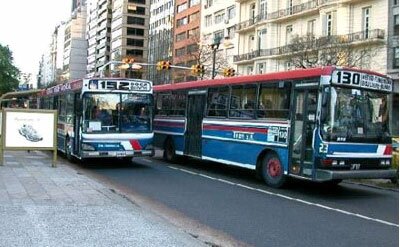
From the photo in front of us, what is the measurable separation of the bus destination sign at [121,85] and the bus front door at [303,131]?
21.1 feet

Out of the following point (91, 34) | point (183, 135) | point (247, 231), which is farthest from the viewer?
point (91, 34)

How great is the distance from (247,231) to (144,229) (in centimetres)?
171

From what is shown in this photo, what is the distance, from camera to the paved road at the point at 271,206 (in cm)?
847

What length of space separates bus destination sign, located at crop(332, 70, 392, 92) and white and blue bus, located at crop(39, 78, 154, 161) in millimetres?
7521

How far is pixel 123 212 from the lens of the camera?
9.04m

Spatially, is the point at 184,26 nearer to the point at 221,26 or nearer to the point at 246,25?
the point at 221,26

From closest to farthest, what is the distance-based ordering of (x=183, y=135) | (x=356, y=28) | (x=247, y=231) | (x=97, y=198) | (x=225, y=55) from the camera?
(x=247, y=231), (x=97, y=198), (x=183, y=135), (x=356, y=28), (x=225, y=55)

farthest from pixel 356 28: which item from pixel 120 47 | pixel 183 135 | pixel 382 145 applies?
pixel 120 47

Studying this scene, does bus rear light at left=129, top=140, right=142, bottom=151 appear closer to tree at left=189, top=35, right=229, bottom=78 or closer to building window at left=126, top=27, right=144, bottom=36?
tree at left=189, top=35, right=229, bottom=78

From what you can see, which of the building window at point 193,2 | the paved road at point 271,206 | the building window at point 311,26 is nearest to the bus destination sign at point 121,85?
the paved road at point 271,206

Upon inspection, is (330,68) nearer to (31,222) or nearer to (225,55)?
(31,222)

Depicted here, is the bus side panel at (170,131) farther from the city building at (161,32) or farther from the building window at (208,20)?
the city building at (161,32)

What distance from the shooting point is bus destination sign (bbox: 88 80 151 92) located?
17.8 m

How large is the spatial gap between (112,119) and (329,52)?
28.4 meters
